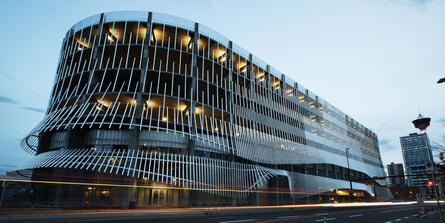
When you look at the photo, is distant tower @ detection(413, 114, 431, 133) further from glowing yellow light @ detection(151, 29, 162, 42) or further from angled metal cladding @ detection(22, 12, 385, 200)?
glowing yellow light @ detection(151, 29, 162, 42)

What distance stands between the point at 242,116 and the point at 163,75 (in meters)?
12.7

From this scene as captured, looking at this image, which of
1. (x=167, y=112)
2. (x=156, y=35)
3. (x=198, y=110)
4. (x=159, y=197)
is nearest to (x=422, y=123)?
(x=167, y=112)

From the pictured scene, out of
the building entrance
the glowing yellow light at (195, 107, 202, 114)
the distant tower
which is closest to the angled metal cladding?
the glowing yellow light at (195, 107, 202, 114)

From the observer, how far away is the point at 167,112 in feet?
88.7

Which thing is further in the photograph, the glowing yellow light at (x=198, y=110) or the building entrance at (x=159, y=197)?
the glowing yellow light at (x=198, y=110)

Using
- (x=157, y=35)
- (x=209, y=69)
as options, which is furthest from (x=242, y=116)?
(x=157, y=35)

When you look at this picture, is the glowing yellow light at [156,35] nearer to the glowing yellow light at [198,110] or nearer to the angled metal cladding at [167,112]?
the angled metal cladding at [167,112]

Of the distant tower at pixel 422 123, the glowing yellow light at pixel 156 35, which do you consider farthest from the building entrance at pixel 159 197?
the distant tower at pixel 422 123

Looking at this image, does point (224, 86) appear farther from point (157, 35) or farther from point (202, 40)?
point (157, 35)

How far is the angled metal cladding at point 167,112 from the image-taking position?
86.5 feet

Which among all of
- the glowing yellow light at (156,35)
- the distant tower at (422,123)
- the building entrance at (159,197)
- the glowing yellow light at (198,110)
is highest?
the glowing yellow light at (156,35)

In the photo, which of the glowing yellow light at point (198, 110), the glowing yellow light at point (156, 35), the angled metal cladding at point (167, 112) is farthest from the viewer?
the glowing yellow light at point (156, 35)

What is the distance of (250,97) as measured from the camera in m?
39.2

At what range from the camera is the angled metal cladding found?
26375 mm
